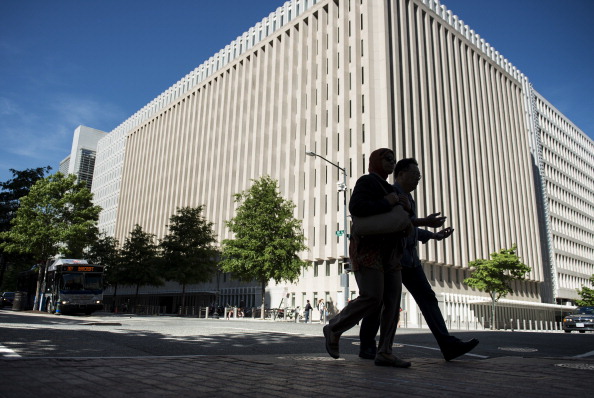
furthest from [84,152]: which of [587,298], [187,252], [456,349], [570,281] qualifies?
[456,349]

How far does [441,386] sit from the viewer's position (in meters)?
3.10

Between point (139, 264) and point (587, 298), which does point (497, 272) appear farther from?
point (587, 298)

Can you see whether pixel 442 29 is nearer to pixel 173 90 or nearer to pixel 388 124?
pixel 388 124

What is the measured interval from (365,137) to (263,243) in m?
15.0

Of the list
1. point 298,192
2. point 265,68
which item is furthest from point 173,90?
point 298,192

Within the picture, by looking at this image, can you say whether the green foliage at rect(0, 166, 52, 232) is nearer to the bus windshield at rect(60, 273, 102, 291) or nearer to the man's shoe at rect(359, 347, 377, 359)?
the bus windshield at rect(60, 273, 102, 291)

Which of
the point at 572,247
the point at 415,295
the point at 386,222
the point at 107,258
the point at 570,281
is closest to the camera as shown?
the point at 386,222

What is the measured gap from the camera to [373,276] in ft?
14.8

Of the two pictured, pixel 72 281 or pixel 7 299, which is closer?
pixel 72 281

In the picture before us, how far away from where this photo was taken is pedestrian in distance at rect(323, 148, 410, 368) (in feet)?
14.6

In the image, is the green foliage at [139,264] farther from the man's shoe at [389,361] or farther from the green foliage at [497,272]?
the man's shoe at [389,361]

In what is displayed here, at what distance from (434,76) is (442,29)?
716 centimetres

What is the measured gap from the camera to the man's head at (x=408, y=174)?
5.09 m

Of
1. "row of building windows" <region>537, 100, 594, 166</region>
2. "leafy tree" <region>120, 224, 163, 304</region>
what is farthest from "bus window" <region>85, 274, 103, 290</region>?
"row of building windows" <region>537, 100, 594, 166</region>
